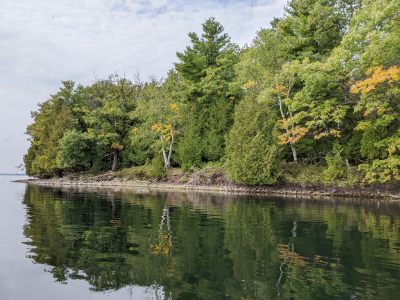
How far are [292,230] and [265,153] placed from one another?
14746 mm

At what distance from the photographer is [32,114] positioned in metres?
50.2

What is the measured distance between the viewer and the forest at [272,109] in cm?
1662

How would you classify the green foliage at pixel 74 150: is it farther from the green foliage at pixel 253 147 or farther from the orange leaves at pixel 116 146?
the green foliage at pixel 253 147

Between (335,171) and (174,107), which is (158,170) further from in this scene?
(335,171)

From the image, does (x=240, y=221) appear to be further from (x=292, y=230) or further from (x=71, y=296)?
(x=71, y=296)

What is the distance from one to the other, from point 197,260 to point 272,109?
24647 millimetres

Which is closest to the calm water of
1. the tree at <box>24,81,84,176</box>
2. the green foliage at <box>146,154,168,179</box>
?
the green foliage at <box>146,154,168,179</box>

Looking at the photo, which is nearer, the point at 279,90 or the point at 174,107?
the point at 279,90

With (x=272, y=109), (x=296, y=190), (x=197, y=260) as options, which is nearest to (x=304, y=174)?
(x=296, y=190)

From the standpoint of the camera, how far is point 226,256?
15.8ft

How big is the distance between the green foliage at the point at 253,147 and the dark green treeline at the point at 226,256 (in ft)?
41.8

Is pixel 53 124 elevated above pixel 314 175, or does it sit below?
above

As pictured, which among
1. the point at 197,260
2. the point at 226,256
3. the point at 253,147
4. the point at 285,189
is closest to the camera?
the point at 197,260

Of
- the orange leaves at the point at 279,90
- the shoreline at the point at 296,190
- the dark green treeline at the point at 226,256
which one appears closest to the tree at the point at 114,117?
the shoreline at the point at 296,190
